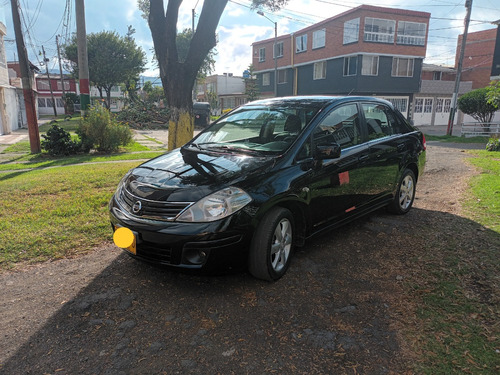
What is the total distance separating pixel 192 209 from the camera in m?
2.93

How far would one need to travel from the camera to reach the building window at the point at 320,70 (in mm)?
31578

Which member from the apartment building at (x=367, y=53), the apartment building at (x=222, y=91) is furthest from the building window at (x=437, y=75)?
the apartment building at (x=222, y=91)

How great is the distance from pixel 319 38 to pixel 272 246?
32.1 m

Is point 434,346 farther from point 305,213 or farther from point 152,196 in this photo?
point 152,196

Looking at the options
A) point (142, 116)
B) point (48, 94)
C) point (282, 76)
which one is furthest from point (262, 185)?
point (48, 94)

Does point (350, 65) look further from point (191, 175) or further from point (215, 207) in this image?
point (215, 207)

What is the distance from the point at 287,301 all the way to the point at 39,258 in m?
2.71

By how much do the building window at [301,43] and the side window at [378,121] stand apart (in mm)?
30639

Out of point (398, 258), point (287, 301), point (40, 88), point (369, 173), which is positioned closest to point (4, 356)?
point (287, 301)

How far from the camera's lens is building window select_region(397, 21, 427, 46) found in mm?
29225

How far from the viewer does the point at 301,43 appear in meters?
33.9

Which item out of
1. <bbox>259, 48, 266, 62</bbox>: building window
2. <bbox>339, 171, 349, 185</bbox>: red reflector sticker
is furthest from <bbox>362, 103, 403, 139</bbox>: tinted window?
<bbox>259, 48, 266, 62</bbox>: building window

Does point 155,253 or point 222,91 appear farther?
point 222,91

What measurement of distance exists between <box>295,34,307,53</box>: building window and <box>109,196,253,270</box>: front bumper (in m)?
33.4
